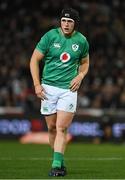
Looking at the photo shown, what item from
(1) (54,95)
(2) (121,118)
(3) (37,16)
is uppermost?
(1) (54,95)

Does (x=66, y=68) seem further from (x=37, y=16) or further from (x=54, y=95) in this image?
(x=37, y=16)

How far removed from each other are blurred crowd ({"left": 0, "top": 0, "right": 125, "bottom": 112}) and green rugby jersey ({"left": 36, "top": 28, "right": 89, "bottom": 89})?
42.2 ft

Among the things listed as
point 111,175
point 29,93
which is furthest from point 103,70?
point 111,175

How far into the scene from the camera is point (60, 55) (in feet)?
34.8

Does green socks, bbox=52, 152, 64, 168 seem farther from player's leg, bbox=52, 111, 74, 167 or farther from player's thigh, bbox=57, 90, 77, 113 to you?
player's thigh, bbox=57, 90, 77, 113

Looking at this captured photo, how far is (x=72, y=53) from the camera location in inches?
418

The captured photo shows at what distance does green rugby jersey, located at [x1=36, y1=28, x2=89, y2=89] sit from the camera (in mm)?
10594

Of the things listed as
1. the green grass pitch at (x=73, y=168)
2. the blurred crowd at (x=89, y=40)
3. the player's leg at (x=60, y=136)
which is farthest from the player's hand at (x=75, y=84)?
the blurred crowd at (x=89, y=40)

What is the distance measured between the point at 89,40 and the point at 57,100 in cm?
1698

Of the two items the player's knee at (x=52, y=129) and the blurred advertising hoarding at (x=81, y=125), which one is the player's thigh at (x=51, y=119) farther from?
the blurred advertising hoarding at (x=81, y=125)

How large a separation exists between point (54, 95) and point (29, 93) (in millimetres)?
13566

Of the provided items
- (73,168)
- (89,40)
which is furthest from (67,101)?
(89,40)

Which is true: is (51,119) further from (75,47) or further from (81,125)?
(81,125)

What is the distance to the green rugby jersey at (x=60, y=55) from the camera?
10.6 metres
